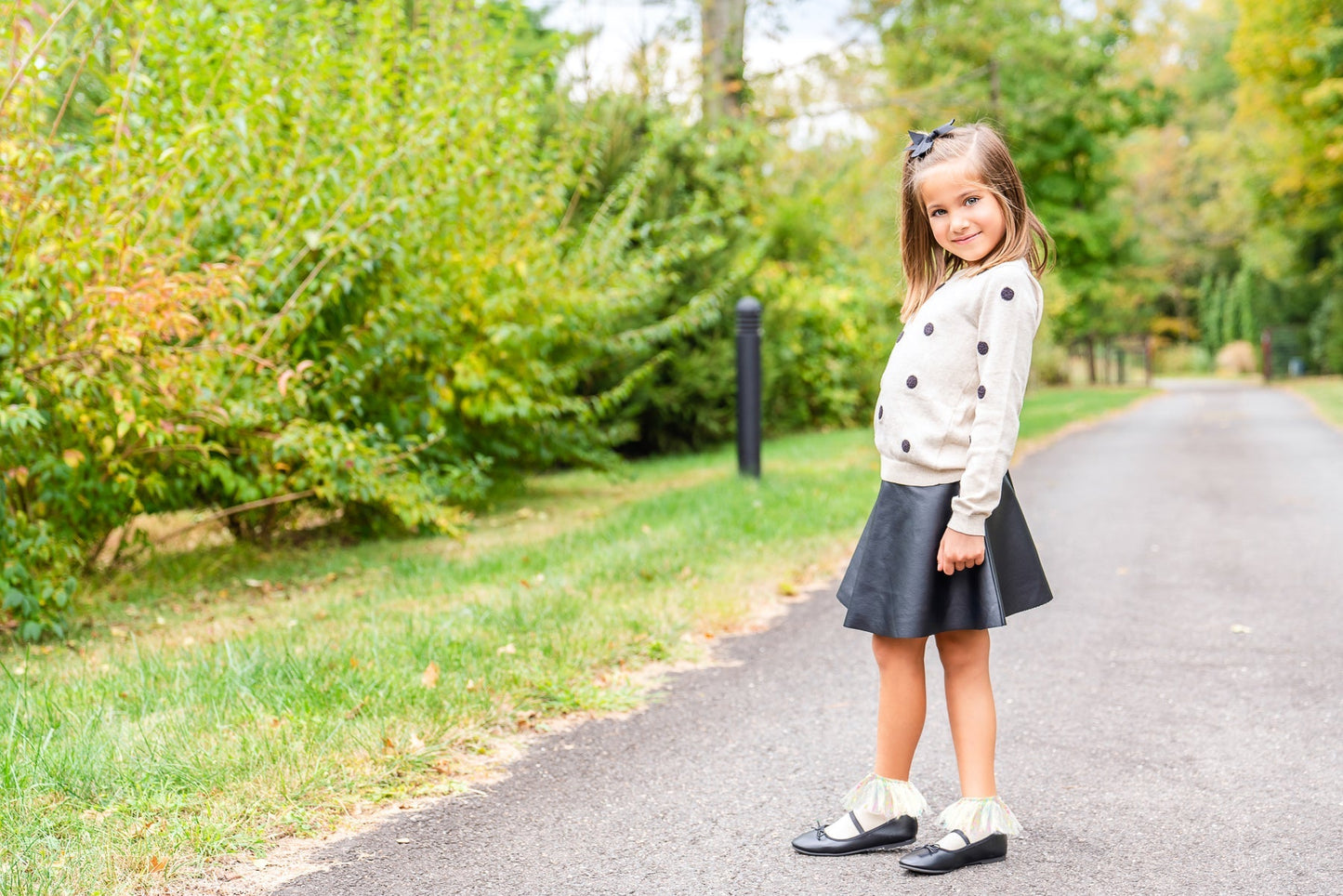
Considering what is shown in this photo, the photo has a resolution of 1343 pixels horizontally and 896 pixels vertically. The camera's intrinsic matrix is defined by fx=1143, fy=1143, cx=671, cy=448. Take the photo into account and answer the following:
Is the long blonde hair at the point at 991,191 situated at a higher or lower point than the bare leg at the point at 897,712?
higher

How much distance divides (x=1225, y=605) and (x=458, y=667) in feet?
11.6

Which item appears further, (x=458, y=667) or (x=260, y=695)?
(x=458, y=667)

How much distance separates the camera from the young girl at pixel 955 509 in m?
2.62

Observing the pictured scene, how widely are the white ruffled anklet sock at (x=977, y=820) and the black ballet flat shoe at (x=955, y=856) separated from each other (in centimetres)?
1

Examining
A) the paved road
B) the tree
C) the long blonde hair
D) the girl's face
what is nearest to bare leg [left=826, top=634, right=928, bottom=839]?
the paved road

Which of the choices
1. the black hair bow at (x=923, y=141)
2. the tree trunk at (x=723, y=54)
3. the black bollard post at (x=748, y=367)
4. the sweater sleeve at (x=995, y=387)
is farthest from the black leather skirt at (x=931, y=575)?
the tree trunk at (x=723, y=54)

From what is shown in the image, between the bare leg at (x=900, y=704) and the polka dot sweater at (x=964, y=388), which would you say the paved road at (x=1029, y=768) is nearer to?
the bare leg at (x=900, y=704)

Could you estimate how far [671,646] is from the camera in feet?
15.3

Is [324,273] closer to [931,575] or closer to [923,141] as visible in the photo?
[923,141]

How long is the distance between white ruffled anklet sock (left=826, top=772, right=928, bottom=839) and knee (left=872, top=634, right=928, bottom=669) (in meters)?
0.29

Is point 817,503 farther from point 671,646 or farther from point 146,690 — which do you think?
point 146,690

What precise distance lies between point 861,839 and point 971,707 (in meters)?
0.42

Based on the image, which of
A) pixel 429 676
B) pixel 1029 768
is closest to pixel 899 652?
pixel 1029 768

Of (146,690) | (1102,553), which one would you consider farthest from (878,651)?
(1102,553)
